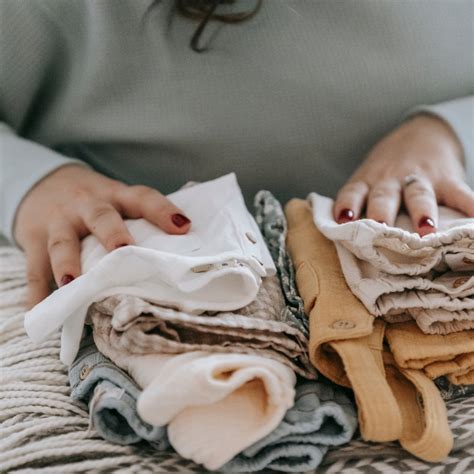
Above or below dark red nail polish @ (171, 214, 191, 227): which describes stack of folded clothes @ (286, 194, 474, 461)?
above

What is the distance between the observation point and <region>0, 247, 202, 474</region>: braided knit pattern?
516 mm

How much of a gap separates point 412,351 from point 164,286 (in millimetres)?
202

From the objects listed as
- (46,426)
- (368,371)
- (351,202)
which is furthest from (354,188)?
(46,426)

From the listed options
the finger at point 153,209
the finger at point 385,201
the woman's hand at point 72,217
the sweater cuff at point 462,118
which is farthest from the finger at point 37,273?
the sweater cuff at point 462,118

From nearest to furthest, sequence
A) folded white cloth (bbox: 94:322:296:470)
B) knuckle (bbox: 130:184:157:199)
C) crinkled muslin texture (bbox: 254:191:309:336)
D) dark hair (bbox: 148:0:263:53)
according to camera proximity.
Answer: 1. folded white cloth (bbox: 94:322:296:470)
2. crinkled muslin texture (bbox: 254:191:309:336)
3. knuckle (bbox: 130:184:157:199)
4. dark hair (bbox: 148:0:263:53)

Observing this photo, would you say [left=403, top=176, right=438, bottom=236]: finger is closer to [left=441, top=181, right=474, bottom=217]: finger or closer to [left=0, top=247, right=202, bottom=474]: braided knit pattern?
[left=441, top=181, right=474, bottom=217]: finger

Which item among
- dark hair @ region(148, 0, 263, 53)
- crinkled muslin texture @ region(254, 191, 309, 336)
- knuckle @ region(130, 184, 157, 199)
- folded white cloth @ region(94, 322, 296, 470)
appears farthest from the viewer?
dark hair @ region(148, 0, 263, 53)

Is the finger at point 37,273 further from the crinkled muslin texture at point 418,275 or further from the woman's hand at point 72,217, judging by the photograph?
the crinkled muslin texture at point 418,275

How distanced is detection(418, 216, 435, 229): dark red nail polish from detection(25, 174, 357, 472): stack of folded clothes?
13 centimetres

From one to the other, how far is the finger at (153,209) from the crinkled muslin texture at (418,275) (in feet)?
0.53

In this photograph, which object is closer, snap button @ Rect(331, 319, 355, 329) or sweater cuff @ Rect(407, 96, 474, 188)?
snap button @ Rect(331, 319, 355, 329)

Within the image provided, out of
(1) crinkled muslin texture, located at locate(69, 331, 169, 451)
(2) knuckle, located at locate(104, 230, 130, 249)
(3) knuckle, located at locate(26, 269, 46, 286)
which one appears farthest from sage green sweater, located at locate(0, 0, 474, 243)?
(1) crinkled muslin texture, located at locate(69, 331, 169, 451)

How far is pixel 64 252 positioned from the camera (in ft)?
2.18

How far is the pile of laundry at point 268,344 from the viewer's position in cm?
49
